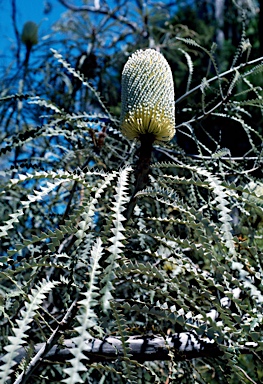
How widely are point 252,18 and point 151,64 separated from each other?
17.4 ft

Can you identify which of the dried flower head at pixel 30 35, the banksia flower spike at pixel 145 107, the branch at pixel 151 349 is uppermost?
the dried flower head at pixel 30 35

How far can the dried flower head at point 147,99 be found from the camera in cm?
65

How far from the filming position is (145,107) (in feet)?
2.13

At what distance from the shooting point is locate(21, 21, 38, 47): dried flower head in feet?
6.61

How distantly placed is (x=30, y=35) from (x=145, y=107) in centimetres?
154

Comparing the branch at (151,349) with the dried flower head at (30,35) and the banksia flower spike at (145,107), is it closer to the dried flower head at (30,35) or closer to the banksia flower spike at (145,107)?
the banksia flower spike at (145,107)

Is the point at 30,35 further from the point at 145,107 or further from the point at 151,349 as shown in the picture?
the point at 151,349

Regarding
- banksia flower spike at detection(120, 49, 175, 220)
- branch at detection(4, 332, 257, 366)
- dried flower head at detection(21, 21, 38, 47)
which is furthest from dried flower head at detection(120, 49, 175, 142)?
dried flower head at detection(21, 21, 38, 47)

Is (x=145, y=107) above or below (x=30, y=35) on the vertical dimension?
below

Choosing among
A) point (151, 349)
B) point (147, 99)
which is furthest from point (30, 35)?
point (151, 349)

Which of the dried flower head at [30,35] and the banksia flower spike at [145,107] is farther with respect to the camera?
the dried flower head at [30,35]

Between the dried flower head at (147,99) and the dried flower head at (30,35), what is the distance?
1.46m

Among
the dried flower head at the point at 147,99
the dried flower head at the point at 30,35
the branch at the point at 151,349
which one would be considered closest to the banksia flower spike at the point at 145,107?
the dried flower head at the point at 147,99

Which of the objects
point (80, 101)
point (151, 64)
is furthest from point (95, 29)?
point (151, 64)
